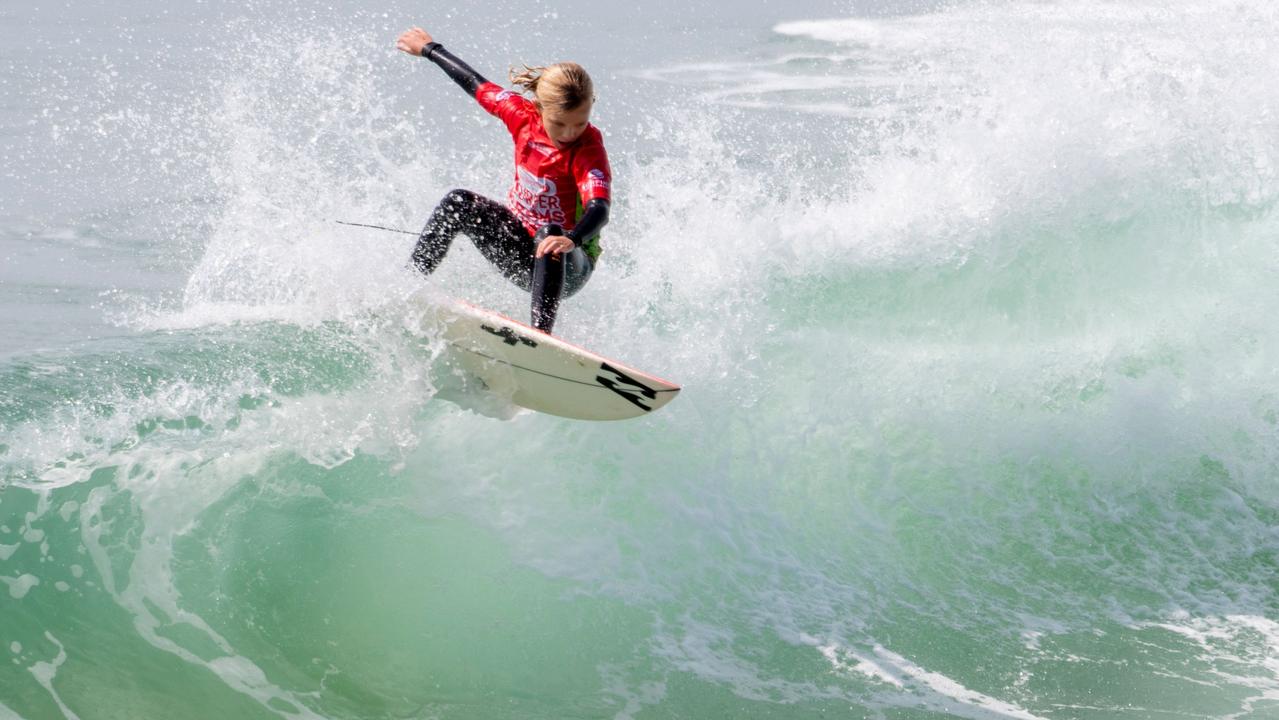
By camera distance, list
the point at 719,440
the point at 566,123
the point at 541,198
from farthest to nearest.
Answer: the point at 719,440, the point at 541,198, the point at 566,123

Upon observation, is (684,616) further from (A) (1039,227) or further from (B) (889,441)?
(A) (1039,227)

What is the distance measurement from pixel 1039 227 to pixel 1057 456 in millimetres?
2006

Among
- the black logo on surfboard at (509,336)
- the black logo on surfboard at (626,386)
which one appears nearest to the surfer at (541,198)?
the black logo on surfboard at (509,336)

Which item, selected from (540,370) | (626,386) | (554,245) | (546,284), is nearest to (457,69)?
(546,284)

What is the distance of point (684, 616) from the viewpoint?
5.57 meters

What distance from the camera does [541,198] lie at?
5.59m

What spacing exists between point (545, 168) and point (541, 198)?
0.51 feet

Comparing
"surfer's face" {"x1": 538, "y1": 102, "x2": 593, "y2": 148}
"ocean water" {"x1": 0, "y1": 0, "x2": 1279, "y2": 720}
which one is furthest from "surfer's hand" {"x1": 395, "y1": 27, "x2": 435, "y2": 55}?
"ocean water" {"x1": 0, "y1": 0, "x2": 1279, "y2": 720}

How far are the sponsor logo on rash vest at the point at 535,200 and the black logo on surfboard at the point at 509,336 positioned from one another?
553mm

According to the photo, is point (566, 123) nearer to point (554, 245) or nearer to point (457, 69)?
point (554, 245)

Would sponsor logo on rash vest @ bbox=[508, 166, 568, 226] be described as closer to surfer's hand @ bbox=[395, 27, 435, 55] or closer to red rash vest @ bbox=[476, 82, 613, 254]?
red rash vest @ bbox=[476, 82, 613, 254]

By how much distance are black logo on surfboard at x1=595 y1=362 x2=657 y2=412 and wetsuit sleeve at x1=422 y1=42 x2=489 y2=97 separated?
1.57m

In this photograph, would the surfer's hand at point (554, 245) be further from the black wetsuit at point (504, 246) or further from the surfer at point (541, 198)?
the black wetsuit at point (504, 246)

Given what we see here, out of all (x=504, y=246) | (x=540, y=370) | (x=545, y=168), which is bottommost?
(x=540, y=370)
